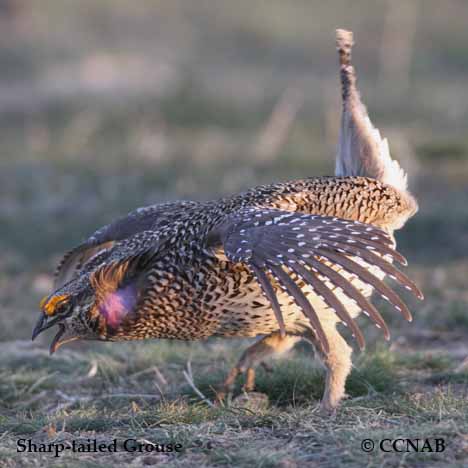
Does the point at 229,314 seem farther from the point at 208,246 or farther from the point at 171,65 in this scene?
the point at 171,65

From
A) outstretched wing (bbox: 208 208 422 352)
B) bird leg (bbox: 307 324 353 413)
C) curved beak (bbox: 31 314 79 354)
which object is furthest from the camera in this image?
curved beak (bbox: 31 314 79 354)

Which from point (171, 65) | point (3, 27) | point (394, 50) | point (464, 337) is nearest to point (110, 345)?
point (464, 337)

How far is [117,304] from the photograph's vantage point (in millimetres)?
4363

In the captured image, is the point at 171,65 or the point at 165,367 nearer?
the point at 165,367

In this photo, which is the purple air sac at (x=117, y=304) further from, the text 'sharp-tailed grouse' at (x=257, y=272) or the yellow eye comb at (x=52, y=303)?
the yellow eye comb at (x=52, y=303)

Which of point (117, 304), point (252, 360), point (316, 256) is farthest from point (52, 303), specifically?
point (316, 256)

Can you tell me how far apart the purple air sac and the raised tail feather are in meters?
1.40

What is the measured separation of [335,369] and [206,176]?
238 inches

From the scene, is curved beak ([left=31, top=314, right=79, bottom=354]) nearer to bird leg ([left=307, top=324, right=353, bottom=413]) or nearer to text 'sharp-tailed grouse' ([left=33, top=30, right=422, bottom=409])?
text 'sharp-tailed grouse' ([left=33, top=30, right=422, bottom=409])

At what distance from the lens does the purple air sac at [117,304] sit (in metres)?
4.35

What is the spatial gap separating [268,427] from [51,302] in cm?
118

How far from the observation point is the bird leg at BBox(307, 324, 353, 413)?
432 cm

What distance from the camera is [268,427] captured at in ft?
12.7

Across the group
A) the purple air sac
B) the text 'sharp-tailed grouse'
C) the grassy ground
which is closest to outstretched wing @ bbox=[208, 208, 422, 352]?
the text 'sharp-tailed grouse'
